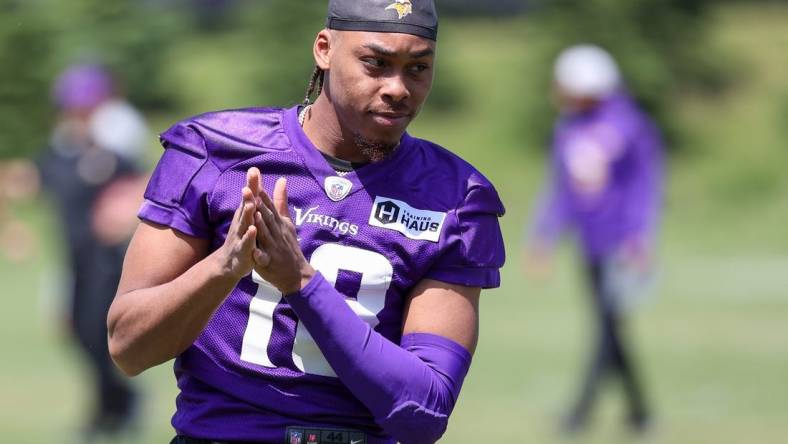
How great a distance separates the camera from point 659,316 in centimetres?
1352

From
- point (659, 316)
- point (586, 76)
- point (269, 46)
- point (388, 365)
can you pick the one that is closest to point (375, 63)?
point (388, 365)

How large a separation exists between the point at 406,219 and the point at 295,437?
54cm

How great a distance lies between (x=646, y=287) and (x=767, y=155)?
16051mm

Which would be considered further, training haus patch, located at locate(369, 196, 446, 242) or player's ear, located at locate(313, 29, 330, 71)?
player's ear, located at locate(313, 29, 330, 71)

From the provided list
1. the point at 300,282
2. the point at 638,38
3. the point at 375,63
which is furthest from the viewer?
the point at 638,38

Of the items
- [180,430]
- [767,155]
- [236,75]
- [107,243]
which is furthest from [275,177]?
Answer: [236,75]

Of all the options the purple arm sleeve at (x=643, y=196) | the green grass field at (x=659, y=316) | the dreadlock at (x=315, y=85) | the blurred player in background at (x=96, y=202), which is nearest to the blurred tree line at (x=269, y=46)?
the green grass field at (x=659, y=316)

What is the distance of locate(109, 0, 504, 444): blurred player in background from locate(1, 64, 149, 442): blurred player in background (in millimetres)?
5578

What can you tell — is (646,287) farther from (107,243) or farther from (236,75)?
(236,75)

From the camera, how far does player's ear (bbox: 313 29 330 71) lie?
10.9ft

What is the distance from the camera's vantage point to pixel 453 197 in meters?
3.27

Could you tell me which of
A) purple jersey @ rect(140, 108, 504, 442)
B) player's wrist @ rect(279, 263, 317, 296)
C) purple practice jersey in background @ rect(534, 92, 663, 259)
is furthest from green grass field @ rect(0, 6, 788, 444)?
player's wrist @ rect(279, 263, 317, 296)

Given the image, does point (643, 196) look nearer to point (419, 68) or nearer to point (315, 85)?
point (315, 85)

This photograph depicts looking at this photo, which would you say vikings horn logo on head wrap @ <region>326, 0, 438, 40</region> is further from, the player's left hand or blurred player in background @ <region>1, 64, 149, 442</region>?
blurred player in background @ <region>1, 64, 149, 442</region>
